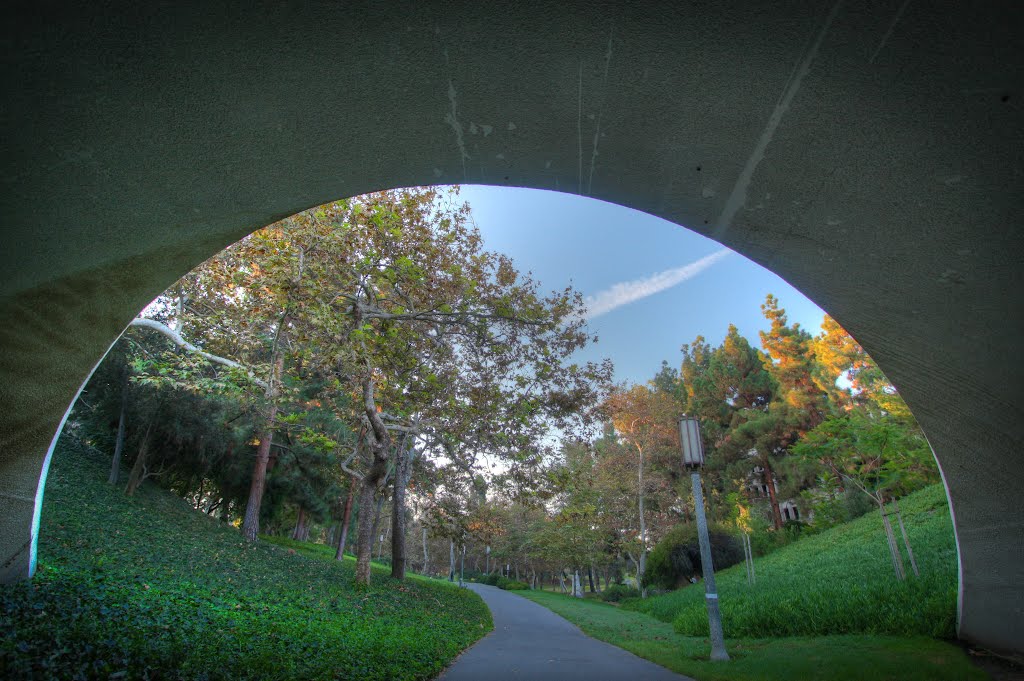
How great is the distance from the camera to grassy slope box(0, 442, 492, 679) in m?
3.96

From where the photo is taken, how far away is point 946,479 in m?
4.23

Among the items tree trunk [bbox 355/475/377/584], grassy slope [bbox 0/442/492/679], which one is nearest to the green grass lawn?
grassy slope [bbox 0/442/492/679]

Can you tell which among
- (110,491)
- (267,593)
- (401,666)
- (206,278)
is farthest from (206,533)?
(401,666)

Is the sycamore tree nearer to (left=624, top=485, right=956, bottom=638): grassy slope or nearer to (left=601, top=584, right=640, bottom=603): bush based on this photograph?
(left=624, top=485, right=956, bottom=638): grassy slope

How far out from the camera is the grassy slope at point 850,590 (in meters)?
6.89

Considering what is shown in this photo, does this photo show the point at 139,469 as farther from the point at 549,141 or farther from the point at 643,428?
the point at 643,428

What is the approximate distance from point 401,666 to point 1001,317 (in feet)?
21.2

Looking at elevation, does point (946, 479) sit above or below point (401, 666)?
above

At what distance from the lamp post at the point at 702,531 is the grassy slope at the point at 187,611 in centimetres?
396

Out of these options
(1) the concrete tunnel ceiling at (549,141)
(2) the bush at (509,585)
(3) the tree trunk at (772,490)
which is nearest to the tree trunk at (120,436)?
(1) the concrete tunnel ceiling at (549,141)

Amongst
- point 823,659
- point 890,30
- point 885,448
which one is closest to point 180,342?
point 890,30

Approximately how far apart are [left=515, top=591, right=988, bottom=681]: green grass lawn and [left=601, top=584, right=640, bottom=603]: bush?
18.5m

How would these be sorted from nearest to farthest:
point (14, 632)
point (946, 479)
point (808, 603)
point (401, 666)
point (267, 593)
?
point (14, 632) → point (946, 479) → point (401, 666) → point (808, 603) → point (267, 593)

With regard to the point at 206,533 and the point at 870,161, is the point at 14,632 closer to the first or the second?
the point at 870,161
